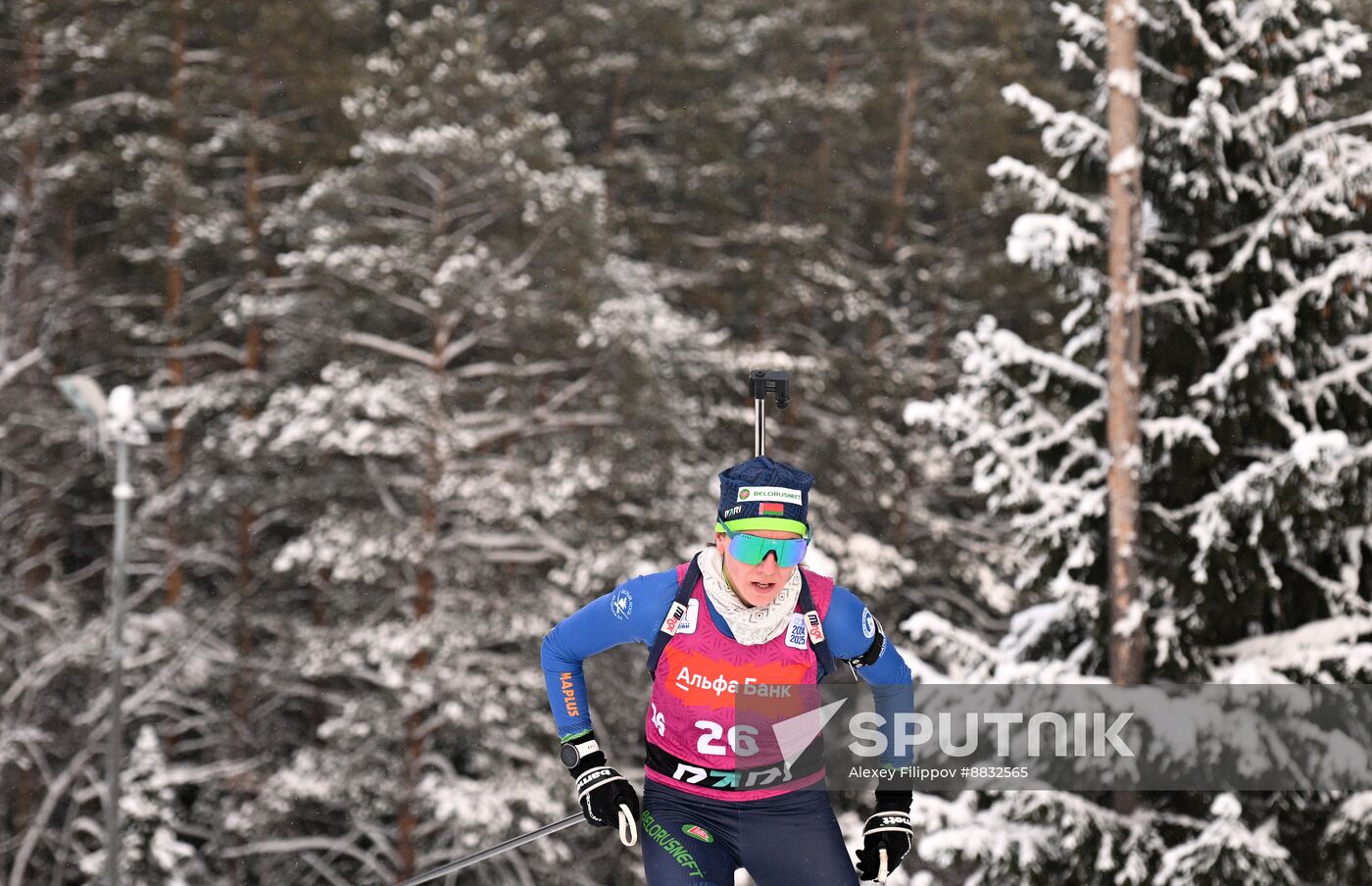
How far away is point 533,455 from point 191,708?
6.86 meters

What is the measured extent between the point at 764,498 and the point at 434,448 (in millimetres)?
12649

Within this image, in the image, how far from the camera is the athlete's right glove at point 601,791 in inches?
140

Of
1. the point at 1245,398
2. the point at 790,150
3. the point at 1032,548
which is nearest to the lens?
the point at 1245,398

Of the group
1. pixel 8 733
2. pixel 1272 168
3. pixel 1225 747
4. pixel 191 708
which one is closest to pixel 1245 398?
pixel 1272 168

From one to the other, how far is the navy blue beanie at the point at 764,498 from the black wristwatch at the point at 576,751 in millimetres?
783

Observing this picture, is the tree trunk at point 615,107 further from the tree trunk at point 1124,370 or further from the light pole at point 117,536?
the tree trunk at point 1124,370

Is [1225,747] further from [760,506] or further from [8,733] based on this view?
[8,733]

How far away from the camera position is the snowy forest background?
840 centimetres

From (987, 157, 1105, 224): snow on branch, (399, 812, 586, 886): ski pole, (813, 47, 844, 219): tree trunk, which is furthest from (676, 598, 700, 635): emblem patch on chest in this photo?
(813, 47, 844, 219): tree trunk

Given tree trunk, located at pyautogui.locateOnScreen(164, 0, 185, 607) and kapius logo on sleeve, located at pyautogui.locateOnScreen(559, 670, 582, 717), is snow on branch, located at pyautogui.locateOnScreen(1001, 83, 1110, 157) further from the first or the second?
tree trunk, located at pyautogui.locateOnScreen(164, 0, 185, 607)

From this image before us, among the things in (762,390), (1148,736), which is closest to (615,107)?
(1148,736)

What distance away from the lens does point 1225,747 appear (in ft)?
25.5

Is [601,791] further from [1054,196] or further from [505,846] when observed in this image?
[1054,196]

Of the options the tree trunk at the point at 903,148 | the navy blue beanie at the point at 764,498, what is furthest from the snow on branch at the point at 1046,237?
the tree trunk at the point at 903,148
